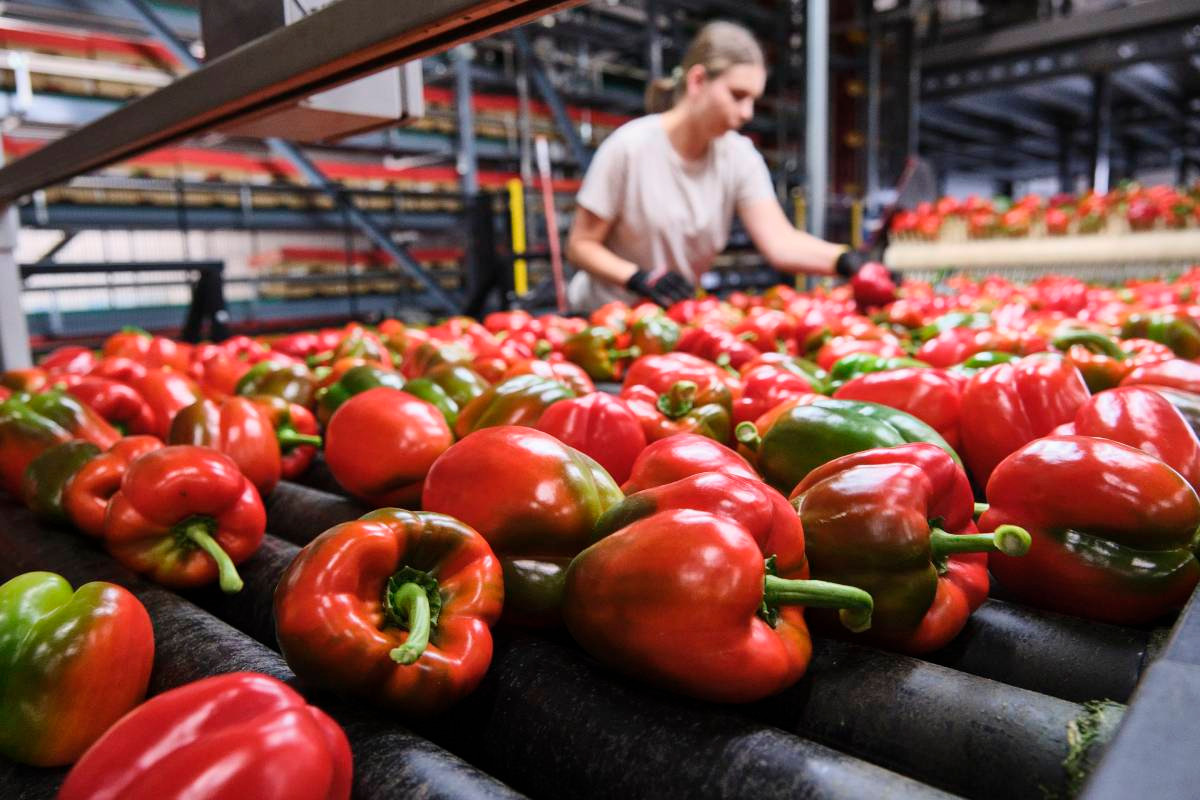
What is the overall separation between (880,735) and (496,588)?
1.23 ft

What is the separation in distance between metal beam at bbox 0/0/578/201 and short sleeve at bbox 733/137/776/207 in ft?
10.1

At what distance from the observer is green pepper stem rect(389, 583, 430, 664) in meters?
0.68

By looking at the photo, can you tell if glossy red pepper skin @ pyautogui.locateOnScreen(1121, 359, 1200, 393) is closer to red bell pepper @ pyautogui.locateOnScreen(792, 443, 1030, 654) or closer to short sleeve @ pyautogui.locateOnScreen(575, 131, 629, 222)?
→ red bell pepper @ pyautogui.locateOnScreen(792, 443, 1030, 654)

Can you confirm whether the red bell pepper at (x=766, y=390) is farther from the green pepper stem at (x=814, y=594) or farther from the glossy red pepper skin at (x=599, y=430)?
the green pepper stem at (x=814, y=594)

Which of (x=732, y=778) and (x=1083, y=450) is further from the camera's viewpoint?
(x=1083, y=450)

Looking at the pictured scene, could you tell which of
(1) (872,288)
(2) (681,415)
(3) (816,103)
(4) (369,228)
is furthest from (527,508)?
(4) (369,228)

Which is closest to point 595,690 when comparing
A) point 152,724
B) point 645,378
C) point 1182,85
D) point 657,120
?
point 152,724

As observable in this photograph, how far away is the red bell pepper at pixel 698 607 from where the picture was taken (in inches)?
28.7

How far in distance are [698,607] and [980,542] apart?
0.32 metres

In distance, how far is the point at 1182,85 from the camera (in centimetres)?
1559

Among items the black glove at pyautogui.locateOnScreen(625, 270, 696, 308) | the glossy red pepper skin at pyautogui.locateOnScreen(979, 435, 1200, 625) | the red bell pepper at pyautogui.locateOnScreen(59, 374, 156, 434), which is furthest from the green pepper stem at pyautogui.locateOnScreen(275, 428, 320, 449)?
the black glove at pyautogui.locateOnScreen(625, 270, 696, 308)

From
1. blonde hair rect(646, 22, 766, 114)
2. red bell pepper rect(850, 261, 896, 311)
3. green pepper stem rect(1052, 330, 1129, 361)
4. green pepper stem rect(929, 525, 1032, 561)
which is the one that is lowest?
green pepper stem rect(929, 525, 1032, 561)

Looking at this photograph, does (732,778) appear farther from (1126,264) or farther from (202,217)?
(202,217)

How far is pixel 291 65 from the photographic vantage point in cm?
117
